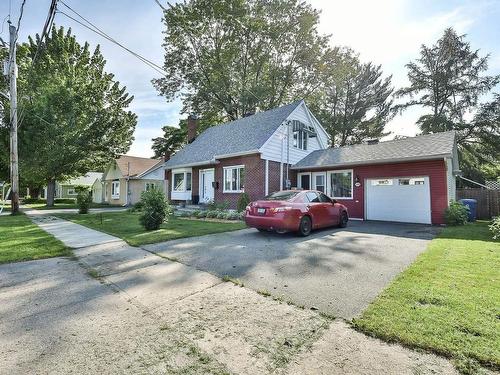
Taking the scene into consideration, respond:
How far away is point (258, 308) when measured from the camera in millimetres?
3607

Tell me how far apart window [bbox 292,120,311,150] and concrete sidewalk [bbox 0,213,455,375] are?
1403 centimetres

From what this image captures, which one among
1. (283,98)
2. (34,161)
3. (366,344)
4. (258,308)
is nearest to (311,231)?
(258,308)

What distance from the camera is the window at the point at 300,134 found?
→ 17516mm

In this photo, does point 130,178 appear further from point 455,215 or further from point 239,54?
point 455,215

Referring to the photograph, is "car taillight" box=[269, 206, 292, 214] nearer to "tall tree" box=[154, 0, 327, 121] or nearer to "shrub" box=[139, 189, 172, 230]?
"shrub" box=[139, 189, 172, 230]

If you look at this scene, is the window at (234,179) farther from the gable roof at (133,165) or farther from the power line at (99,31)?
the gable roof at (133,165)

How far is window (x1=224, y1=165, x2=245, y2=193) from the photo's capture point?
54.4 ft

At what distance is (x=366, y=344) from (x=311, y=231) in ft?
23.3

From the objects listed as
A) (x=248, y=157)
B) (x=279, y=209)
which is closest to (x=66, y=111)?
(x=248, y=157)

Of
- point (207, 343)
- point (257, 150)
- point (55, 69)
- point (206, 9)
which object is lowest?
point (207, 343)

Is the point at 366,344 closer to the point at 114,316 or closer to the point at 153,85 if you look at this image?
the point at 114,316

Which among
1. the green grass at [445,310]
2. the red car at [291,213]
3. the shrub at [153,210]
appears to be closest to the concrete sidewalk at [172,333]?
the green grass at [445,310]

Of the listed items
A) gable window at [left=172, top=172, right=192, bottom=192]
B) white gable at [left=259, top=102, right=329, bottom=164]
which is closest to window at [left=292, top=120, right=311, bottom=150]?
white gable at [left=259, top=102, right=329, bottom=164]

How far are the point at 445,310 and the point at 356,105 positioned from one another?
116 feet
